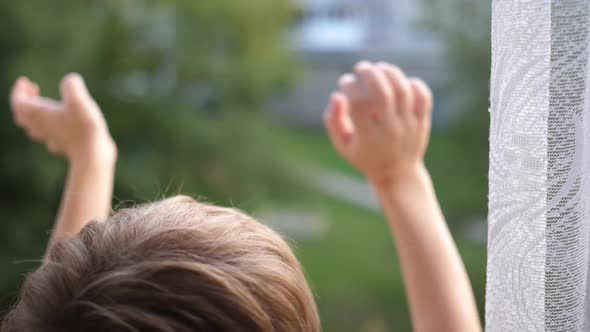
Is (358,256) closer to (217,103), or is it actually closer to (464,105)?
(217,103)

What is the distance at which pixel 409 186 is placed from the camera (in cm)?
47

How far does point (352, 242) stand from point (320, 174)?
0.43 meters

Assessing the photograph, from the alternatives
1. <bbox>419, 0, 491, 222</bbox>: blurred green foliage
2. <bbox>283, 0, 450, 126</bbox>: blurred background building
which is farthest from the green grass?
<bbox>283, 0, 450, 126</bbox>: blurred background building

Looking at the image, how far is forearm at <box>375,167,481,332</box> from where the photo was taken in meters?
0.42

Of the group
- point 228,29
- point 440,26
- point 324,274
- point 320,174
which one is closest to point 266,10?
point 228,29

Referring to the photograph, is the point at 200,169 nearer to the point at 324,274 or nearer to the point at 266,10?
the point at 266,10

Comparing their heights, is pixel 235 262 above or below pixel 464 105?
above

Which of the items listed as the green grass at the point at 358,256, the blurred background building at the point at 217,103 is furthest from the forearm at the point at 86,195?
the green grass at the point at 358,256

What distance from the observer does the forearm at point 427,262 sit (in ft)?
1.38

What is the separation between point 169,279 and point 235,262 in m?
0.03

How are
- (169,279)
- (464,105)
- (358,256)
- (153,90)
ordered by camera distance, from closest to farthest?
1. (169,279)
2. (464,105)
3. (153,90)
4. (358,256)

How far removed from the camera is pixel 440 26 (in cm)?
146

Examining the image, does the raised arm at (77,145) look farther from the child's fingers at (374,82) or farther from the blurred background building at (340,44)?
the blurred background building at (340,44)

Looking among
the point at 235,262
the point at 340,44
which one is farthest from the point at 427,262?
the point at 340,44
